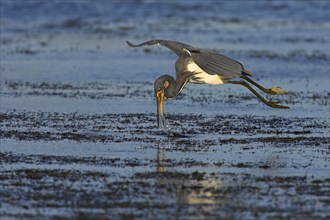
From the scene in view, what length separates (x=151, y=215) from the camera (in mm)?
7801

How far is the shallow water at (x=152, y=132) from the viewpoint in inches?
328

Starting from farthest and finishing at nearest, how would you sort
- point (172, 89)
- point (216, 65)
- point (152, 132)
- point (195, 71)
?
point (152, 132), point (195, 71), point (172, 89), point (216, 65)

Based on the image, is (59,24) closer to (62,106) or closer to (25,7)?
(25,7)

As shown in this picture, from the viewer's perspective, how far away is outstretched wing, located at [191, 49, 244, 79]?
1107 centimetres

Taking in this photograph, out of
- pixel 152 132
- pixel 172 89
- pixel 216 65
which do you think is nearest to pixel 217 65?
pixel 216 65

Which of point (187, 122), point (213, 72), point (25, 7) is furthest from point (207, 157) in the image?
point (25, 7)

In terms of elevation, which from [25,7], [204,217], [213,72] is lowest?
[204,217]

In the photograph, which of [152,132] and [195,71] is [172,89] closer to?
[195,71]

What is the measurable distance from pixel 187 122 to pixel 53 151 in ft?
9.56

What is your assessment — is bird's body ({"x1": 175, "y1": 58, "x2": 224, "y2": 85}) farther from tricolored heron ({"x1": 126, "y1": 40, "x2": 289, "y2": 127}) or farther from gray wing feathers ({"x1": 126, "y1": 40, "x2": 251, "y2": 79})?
gray wing feathers ({"x1": 126, "y1": 40, "x2": 251, "y2": 79})

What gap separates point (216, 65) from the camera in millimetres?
11133

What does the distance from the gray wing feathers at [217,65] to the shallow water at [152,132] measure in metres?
0.89

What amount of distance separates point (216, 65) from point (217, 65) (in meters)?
0.01

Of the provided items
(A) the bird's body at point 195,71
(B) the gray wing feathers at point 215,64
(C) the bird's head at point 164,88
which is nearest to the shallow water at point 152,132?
(C) the bird's head at point 164,88
